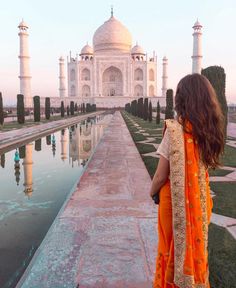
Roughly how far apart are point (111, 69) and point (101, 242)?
151ft

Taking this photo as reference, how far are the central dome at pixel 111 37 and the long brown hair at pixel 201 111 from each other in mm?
45170

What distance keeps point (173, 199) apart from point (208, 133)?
283 mm

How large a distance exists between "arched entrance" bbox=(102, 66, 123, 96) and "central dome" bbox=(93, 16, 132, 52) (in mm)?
3365

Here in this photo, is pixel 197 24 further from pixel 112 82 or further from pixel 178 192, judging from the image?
pixel 178 192

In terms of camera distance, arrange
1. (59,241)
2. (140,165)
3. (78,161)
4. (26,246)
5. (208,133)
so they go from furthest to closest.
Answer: (78,161) → (140,165) → (26,246) → (59,241) → (208,133)

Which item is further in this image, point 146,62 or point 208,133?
A: point 146,62

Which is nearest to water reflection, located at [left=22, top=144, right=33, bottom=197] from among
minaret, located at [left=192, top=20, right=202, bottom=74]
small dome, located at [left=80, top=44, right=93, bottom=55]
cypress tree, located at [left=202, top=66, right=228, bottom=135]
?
cypress tree, located at [left=202, top=66, right=228, bottom=135]

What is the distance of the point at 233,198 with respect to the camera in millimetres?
3174

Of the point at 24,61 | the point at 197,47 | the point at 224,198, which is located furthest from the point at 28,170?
the point at 197,47

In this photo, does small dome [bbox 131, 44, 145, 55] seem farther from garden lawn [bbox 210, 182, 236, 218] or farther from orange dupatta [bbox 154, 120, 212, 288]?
orange dupatta [bbox 154, 120, 212, 288]

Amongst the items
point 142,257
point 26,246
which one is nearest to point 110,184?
point 26,246

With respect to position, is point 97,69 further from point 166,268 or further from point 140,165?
point 166,268

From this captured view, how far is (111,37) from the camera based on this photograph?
145 feet

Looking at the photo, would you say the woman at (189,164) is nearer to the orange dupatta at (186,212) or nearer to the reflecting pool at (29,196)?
the orange dupatta at (186,212)
